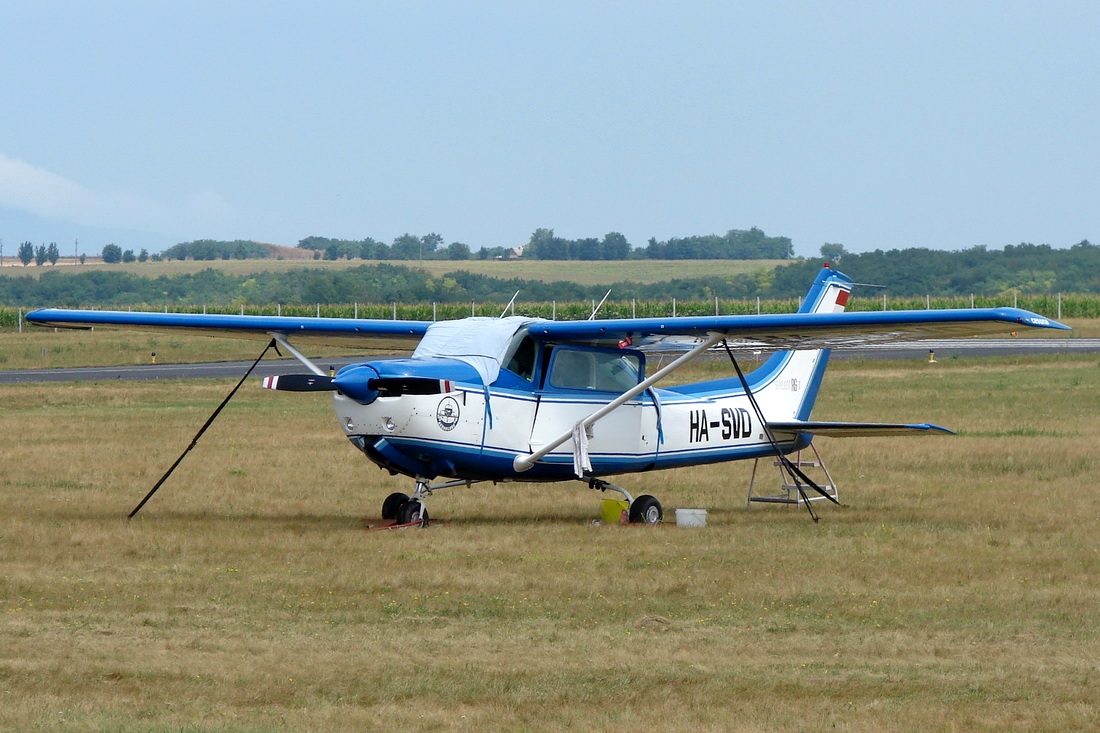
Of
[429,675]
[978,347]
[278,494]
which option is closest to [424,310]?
[978,347]

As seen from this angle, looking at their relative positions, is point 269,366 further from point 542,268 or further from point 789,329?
point 542,268

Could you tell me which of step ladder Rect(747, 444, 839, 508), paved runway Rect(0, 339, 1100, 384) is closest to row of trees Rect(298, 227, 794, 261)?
paved runway Rect(0, 339, 1100, 384)

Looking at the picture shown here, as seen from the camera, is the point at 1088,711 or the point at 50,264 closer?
the point at 1088,711

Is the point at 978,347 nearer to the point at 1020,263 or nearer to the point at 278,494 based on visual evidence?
the point at 278,494

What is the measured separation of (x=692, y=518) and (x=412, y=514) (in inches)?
119

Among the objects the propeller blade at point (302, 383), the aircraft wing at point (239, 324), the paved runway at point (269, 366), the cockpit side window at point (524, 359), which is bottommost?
the paved runway at point (269, 366)

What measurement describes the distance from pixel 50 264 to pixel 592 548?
174489 millimetres

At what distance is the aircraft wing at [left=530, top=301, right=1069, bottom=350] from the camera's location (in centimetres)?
1381

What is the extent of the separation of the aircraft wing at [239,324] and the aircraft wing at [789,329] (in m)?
2.26

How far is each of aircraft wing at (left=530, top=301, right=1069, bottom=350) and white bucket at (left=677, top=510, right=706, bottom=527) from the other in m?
1.90

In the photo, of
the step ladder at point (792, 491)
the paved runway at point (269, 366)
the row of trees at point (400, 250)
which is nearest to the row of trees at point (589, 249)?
the row of trees at point (400, 250)

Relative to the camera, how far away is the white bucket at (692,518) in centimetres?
1562

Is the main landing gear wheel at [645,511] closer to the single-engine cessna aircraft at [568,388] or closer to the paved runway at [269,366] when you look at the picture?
the single-engine cessna aircraft at [568,388]

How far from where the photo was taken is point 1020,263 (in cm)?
12500
